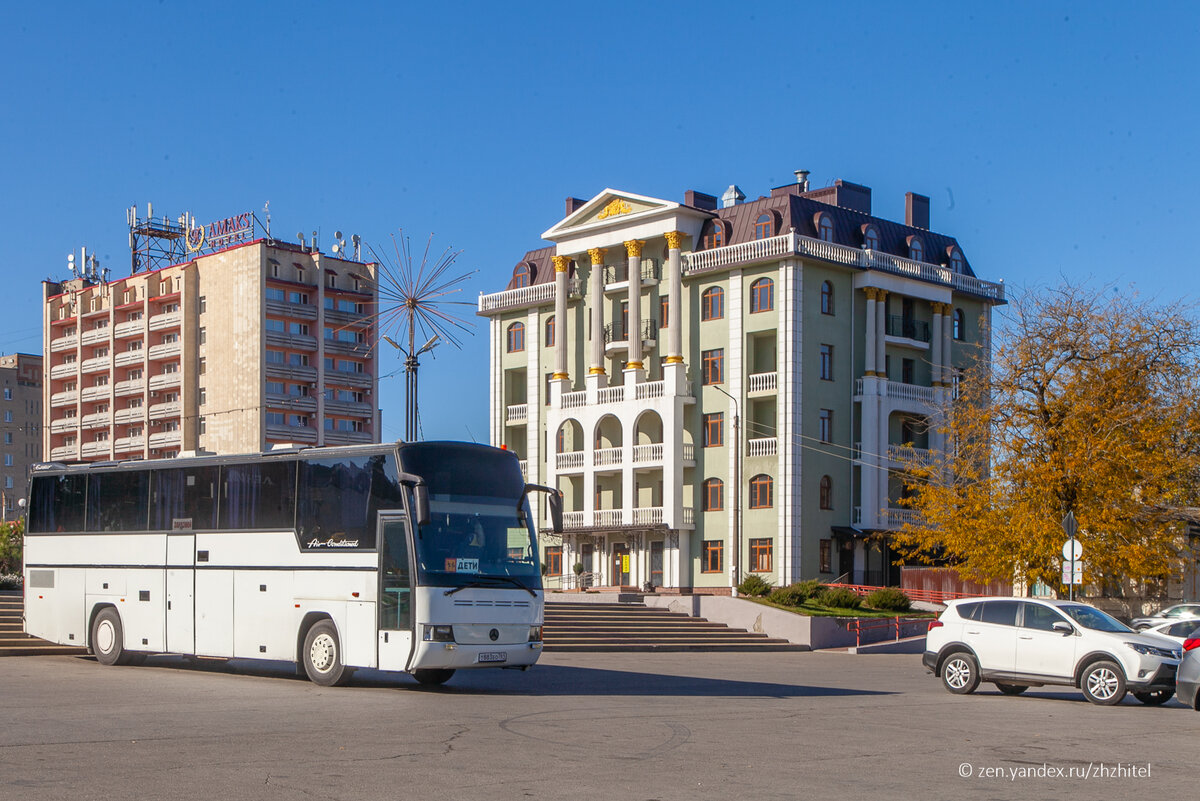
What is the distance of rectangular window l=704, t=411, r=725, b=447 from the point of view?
2425 inches

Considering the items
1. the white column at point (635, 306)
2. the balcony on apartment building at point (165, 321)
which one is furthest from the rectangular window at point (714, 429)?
the balcony on apartment building at point (165, 321)

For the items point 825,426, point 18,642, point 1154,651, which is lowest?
point 18,642

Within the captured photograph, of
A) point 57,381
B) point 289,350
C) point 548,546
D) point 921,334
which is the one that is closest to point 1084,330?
Result: point 921,334

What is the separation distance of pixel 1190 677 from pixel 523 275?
2172 inches

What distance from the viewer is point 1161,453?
4069cm

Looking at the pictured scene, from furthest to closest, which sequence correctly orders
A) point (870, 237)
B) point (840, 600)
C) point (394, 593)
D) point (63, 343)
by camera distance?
point (63, 343)
point (870, 237)
point (840, 600)
point (394, 593)

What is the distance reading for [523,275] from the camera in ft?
236

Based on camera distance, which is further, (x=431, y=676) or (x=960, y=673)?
(x=960, y=673)

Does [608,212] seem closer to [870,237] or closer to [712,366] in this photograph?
[712,366]

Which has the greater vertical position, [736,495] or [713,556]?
[736,495]

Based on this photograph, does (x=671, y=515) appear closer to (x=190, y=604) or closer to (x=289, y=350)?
(x=190, y=604)

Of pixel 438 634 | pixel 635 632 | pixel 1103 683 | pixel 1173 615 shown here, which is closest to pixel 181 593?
pixel 438 634

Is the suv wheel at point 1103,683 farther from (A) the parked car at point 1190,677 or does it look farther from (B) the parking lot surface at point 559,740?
(A) the parked car at point 1190,677

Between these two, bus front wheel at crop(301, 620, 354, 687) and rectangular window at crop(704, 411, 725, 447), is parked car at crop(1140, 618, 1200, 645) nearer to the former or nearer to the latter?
bus front wheel at crop(301, 620, 354, 687)
